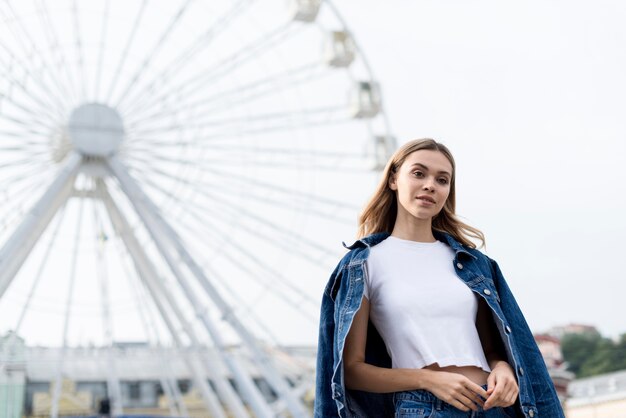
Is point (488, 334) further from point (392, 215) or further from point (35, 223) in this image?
point (35, 223)

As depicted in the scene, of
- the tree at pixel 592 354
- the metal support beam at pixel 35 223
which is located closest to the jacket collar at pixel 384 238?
the metal support beam at pixel 35 223

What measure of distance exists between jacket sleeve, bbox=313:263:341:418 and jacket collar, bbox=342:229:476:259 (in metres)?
0.12

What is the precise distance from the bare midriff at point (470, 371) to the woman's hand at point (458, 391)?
0.38ft

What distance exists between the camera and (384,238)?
2732 mm

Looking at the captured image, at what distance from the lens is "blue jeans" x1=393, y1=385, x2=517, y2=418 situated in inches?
94.0

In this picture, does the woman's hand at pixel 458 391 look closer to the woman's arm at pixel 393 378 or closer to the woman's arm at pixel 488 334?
the woman's arm at pixel 393 378

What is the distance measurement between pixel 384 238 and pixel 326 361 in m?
0.40

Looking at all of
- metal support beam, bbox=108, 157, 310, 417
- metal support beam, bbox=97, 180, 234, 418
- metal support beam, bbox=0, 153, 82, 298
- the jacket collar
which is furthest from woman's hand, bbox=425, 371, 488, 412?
metal support beam, bbox=97, 180, 234, 418

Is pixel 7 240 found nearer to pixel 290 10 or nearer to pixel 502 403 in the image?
pixel 290 10

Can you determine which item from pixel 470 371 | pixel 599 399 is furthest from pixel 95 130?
pixel 599 399

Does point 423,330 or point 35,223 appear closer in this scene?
point 423,330

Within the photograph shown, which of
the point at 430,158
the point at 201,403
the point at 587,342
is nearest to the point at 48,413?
the point at 201,403

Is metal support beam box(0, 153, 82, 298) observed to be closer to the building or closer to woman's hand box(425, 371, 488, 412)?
woman's hand box(425, 371, 488, 412)

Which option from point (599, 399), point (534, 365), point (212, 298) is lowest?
point (599, 399)
